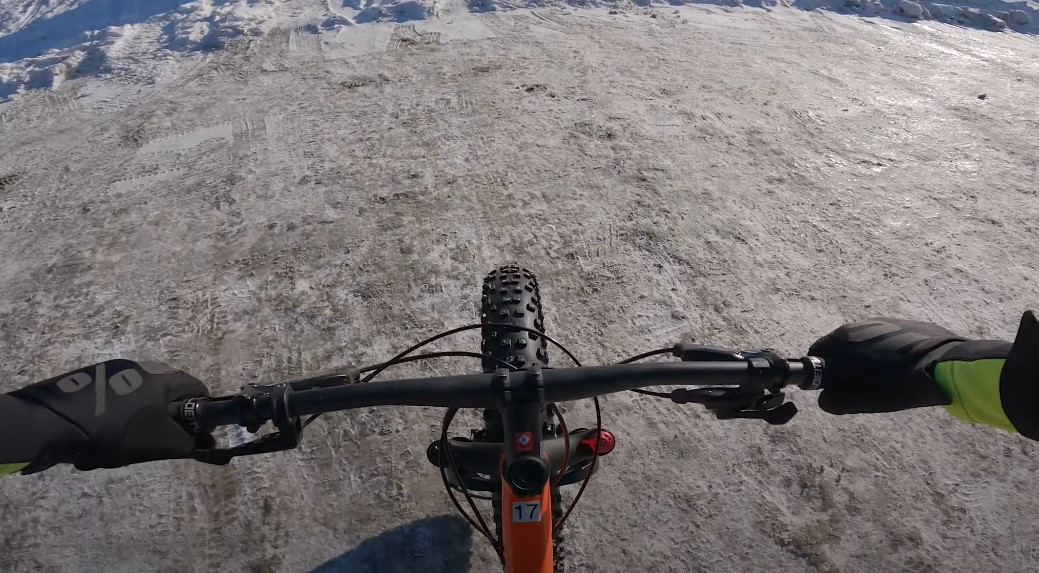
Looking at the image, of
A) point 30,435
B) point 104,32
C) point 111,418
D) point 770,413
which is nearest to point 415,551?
point 111,418

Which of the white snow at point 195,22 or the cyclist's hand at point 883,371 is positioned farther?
the white snow at point 195,22

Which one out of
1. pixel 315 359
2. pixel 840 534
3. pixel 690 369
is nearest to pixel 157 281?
pixel 315 359

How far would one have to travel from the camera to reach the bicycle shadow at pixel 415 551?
2498mm

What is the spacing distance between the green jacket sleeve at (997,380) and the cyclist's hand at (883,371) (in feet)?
0.13

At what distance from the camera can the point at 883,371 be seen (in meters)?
1.67

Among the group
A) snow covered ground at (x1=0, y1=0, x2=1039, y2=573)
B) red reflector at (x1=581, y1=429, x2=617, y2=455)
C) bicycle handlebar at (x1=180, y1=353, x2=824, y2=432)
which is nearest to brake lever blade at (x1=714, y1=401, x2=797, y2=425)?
bicycle handlebar at (x1=180, y1=353, x2=824, y2=432)

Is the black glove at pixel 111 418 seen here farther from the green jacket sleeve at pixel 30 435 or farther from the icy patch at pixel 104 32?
the icy patch at pixel 104 32

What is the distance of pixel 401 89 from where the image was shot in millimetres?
6031

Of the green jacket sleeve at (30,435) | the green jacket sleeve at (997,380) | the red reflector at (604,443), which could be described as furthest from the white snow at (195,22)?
the green jacket sleeve at (997,380)

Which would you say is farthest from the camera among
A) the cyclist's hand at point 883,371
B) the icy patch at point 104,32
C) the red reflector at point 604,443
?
the icy patch at point 104,32

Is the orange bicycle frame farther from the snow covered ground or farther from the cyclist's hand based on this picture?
the snow covered ground

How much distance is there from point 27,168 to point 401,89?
11.0ft

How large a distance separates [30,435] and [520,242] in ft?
10.1

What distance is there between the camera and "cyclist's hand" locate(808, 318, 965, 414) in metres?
1.65
